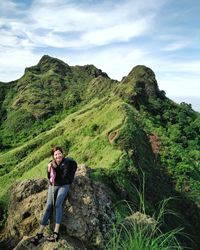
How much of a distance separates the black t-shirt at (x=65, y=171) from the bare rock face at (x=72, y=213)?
151cm

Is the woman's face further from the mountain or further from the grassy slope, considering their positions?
the grassy slope

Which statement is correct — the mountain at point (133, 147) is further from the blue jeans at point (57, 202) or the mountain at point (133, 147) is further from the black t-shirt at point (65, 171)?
the black t-shirt at point (65, 171)

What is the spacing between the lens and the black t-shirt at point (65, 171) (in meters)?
17.4

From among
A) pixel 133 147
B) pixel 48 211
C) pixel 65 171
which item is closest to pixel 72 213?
pixel 48 211

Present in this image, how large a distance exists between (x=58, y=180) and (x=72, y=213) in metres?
1.87

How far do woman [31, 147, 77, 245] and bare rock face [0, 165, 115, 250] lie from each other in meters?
Answer: 0.98

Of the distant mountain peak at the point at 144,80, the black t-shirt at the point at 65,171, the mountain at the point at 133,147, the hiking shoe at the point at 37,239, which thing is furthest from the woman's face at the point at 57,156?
the distant mountain peak at the point at 144,80

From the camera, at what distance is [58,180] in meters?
17.6

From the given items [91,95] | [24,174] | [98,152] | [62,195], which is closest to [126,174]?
[98,152]

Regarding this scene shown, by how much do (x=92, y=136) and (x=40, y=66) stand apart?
124377 millimetres

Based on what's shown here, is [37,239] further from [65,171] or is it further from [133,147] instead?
[133,147]

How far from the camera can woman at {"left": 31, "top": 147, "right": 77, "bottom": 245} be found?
17.2 meters

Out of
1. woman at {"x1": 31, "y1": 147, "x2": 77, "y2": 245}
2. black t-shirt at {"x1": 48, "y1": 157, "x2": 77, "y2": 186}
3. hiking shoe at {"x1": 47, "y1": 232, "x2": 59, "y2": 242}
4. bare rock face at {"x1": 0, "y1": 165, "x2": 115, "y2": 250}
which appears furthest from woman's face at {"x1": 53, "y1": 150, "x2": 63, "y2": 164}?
hiking shoe at {"x1": 47, "y1": 232, "x2": 59, "y2": 242}

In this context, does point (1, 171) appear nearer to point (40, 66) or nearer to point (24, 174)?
point (24, 174)
